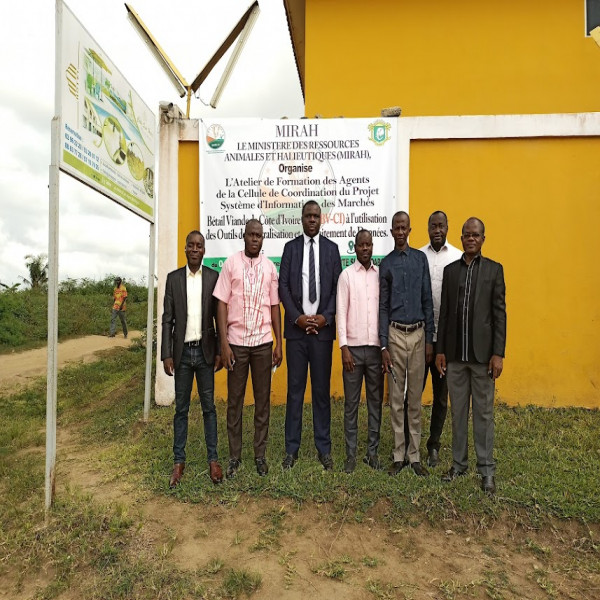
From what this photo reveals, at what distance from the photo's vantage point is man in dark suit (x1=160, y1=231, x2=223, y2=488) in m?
3.62

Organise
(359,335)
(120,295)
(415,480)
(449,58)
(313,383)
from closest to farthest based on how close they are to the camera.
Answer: (415,480)
(359,335)
(313,383)
(449,58)
(120,295)

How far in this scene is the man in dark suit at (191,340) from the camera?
3.62 meters

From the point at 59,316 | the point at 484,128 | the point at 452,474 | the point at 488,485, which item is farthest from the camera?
the point at 59,316

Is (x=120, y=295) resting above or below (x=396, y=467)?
above

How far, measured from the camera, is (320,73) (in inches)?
288

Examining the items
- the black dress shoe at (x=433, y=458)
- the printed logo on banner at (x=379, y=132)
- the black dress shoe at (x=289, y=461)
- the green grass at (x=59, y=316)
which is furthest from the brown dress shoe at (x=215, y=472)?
the green grass at (x=59, y=316)

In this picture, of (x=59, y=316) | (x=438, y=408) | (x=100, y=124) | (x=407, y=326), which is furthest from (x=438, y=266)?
(x=59, y=316)

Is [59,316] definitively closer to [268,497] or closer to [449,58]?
[449,58]

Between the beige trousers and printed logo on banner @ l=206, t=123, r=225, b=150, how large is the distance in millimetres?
3085

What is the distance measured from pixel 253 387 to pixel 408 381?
1154mm

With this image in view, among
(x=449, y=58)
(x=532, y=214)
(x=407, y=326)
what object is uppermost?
(x=449, y=58)

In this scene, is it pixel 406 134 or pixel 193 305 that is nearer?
pixel 193 305

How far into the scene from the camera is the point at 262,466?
3.71 m

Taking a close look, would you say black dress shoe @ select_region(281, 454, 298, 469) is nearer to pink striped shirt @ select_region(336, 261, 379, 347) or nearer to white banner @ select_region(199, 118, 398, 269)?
pink striped shirt @ select_region(336, 261, 379, 347)
